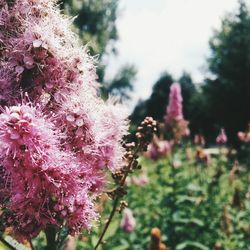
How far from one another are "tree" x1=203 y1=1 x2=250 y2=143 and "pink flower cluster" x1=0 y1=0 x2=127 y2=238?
71.1 ft

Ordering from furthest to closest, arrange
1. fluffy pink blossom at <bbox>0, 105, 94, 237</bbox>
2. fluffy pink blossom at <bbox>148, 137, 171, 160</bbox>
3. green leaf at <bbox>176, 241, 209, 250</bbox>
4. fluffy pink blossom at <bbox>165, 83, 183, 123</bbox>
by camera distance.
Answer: fluffy pink blossom at <bbox>165, 83, 183, 123</bbox> < fluffy pink blossom at <bbox>148, 137, 171, 160</bbox> < green leaf at <bbox>176, 241, 209, 250</bbox> < fluffy pink blossom at <bbox>0, 105, 94, 237</bbox>

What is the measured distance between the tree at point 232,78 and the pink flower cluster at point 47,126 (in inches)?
853

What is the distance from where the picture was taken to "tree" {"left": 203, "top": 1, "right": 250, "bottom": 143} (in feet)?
79.7

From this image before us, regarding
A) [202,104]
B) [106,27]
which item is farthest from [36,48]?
[202,104]

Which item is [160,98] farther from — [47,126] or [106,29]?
[47,126]

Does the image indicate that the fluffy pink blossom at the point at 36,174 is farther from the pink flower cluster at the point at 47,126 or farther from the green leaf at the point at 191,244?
the green leaf at the point at 191,244

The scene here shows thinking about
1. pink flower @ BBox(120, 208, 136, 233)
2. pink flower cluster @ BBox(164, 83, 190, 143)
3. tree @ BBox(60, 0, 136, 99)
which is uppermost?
tree @ BBox(60, 0, 136, 99)

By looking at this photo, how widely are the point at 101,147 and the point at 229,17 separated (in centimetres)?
2676

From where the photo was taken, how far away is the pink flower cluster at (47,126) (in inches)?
59.9

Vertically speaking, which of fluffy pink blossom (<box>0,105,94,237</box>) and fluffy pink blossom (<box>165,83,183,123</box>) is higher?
fluffy pink blossom (<box>165,83,183,123</box>)

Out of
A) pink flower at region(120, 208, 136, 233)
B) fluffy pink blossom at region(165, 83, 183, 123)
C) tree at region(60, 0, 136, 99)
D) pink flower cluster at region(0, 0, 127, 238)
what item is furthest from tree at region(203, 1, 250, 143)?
pink flower cluster at region(0, 0, 127, 238)

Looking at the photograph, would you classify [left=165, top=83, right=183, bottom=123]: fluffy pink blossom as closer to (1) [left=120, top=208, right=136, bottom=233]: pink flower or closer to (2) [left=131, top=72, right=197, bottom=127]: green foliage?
(1) [left=120, top=208, right=136, bottom=233]: pink flower

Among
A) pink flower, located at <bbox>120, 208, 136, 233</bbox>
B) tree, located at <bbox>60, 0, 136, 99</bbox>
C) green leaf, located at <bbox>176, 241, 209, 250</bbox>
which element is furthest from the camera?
tree, located at <bbox>60, 0, 136, 99</bbox>

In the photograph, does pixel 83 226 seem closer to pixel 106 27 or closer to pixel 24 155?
pixel 24 155
